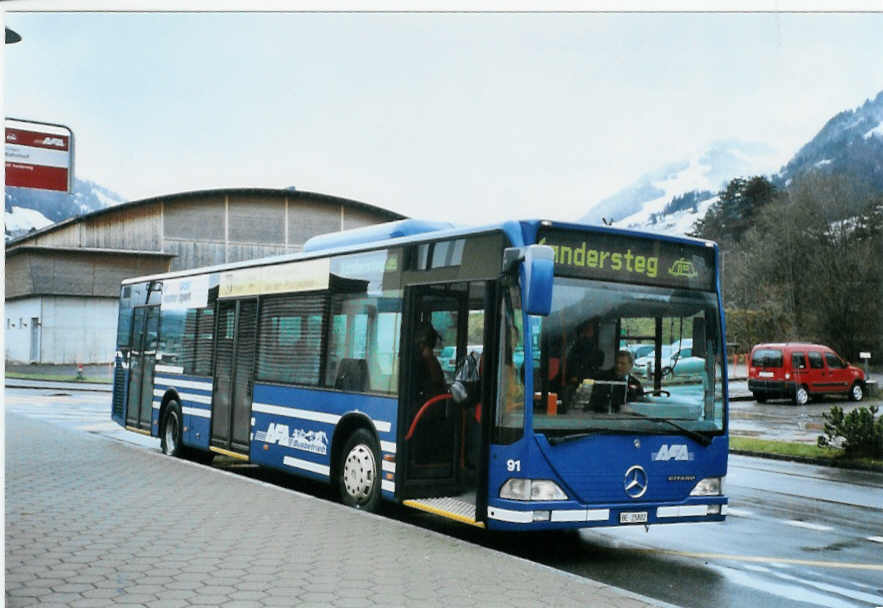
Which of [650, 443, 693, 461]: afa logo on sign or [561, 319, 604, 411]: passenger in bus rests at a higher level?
[561, 319, 604, 411]: passenger in bus

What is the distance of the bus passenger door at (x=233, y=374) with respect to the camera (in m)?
12.4

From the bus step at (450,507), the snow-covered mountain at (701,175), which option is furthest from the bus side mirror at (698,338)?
the snow-covered mountain at (701,175)

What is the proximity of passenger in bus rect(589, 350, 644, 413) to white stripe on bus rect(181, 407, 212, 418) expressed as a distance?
7.05 metres

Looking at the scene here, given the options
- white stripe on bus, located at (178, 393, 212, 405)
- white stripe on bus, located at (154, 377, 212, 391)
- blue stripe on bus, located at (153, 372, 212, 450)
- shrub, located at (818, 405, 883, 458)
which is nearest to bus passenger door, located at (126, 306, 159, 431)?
white stripe on bus, located at (154, 377, 212, 391)

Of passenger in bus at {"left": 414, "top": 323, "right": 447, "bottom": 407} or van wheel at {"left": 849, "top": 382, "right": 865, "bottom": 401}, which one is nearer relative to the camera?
passenger in bus at {"left": 414, "top": 323, "right": 447, "bottom": 407}

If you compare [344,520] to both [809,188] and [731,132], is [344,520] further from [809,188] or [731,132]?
[731,132]

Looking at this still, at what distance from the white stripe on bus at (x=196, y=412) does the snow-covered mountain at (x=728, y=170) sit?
20.0 ft

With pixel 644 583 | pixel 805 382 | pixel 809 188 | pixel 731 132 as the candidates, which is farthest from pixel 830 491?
pixel 731 132

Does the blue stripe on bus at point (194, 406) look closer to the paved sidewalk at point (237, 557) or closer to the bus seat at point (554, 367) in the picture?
the paved sidewalk at point (237, 557)

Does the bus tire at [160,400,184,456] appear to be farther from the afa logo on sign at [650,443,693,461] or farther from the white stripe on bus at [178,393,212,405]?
the afa logo on sign at [650,443,693,461]

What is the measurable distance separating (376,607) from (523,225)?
351 cm

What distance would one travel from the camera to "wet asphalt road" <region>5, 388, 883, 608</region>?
7.20m

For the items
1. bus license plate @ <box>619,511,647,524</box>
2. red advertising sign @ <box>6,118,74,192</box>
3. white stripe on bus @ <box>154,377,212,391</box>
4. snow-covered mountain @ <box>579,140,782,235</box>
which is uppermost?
snow-covered mountain @ <box>579,140,782,235</box>

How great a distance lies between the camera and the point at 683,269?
8672 millimetres
